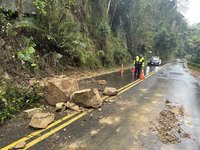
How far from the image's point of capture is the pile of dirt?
542 cm

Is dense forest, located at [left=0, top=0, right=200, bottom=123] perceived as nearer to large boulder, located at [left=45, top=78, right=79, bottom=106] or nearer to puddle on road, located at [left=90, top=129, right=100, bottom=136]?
large boulder, located at [left=45, top=78, right=79, bottom=106]

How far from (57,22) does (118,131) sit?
9.40 m

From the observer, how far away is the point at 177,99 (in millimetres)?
9977

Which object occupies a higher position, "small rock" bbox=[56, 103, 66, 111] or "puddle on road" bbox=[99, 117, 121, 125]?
"small rock" bbox=[56, 103, 66, 111]

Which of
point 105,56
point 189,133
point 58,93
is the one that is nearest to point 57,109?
point 58,93

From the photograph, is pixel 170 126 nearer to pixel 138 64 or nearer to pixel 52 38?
pixel 52 38

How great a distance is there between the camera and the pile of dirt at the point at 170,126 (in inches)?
213

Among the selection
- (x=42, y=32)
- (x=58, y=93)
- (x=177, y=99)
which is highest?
(x=42, y=32)

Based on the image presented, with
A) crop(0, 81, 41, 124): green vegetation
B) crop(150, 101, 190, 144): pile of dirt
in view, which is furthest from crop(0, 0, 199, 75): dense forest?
crop(150, 101, 190, 144): pile of dirt

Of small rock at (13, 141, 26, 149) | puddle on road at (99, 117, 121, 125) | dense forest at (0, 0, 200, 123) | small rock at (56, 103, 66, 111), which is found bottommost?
puddle on road at (99, 117, 121, 125)

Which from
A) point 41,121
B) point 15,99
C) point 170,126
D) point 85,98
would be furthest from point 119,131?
point 15,99

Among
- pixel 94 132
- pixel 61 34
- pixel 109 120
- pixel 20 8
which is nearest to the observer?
pixel 94 132

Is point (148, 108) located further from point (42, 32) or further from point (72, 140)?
point (42, 32)

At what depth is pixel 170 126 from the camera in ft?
20.4
